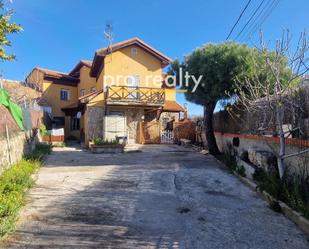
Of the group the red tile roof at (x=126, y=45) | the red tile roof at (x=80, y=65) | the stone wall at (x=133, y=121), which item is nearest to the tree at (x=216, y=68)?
the stone wall at (x=133, y=121)

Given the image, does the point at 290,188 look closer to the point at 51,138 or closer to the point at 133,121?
the point at 133,121

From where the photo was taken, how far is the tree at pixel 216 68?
10.3 m

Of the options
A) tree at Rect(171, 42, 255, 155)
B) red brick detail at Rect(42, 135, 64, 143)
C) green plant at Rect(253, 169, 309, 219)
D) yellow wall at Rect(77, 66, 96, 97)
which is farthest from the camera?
yellow wall at Rect(77, 66, 96, 97)

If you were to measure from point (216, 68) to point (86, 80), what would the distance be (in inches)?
723

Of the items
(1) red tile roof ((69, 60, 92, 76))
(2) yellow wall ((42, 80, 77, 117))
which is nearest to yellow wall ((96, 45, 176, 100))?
(1) red tile roof ((69, 60, 92, 76))

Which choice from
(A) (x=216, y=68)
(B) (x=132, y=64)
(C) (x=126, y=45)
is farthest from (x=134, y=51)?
(A) (x=216, y=68)

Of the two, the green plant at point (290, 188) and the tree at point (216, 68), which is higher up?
the tree at point (216, 68)

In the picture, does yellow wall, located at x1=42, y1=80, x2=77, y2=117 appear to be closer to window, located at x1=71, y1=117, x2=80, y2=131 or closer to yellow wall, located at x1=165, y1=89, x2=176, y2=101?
window, located at x1=71, y1=117, x2=80, y2=131

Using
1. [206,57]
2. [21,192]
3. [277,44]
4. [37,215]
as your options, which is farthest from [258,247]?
[206,57]

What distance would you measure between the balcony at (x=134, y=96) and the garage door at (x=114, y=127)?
100cm

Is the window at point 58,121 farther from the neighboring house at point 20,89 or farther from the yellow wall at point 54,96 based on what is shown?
the neighboring house at point 20,89

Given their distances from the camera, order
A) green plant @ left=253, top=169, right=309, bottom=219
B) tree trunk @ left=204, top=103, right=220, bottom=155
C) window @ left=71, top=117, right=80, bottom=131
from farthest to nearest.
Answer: window @ left=71, top=117, right=80, bottom=131
tree trunk @ left=204, top=103, right=220, bottom=155
green plant @ left=253, top=169, right=309, bottom=219

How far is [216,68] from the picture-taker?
10703mm

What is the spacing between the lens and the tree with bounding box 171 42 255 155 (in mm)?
10289
